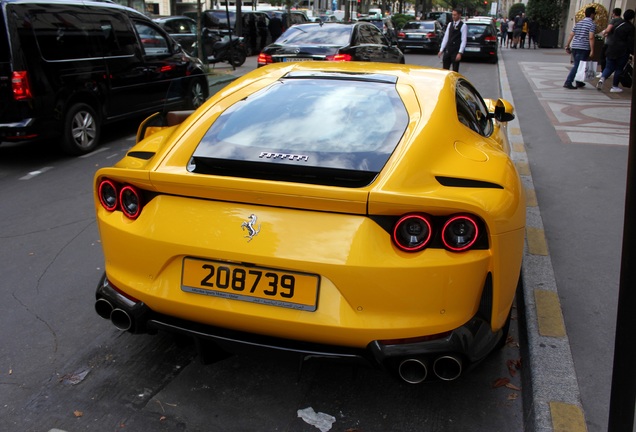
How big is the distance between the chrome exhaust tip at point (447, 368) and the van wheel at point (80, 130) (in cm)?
688

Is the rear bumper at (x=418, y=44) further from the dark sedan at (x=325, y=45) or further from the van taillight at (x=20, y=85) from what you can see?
the van taillight at (x=20, y=85)

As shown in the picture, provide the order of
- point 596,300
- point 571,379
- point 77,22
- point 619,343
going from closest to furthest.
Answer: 1. point 619,343
2. point 571,379
3. point 596,300
4. point 77,22

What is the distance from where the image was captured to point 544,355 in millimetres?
3271

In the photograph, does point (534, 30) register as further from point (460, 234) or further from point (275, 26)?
point (460, 234)

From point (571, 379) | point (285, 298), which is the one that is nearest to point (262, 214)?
point (285, 298)

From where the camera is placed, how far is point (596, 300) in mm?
4035

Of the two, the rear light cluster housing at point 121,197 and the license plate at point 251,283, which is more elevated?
the rear light cluster housing at point 121,197

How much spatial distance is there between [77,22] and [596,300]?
23.8 ft

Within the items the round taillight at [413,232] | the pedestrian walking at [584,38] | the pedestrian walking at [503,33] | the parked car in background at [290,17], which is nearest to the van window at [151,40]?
the round taillight at [413,232]

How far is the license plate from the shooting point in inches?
99.7

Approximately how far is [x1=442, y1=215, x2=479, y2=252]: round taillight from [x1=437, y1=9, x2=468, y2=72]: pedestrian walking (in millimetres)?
11947

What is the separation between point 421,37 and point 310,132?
1006 inches

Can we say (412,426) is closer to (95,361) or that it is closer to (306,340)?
(306,340)

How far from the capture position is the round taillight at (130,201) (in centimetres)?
289
